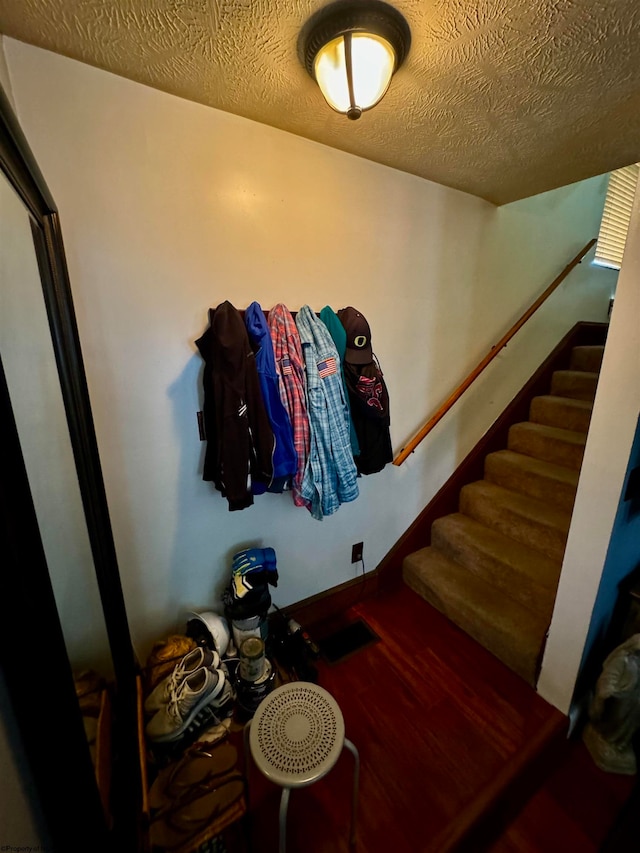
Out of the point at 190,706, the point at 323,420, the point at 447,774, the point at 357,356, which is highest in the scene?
the point at 357,356

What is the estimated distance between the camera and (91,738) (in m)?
0.88

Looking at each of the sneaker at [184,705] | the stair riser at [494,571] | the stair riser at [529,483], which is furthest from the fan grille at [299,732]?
the stair riser at [529,483]

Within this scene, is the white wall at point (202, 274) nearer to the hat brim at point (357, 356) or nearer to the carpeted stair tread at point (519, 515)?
the hat brim at point (357, 356)

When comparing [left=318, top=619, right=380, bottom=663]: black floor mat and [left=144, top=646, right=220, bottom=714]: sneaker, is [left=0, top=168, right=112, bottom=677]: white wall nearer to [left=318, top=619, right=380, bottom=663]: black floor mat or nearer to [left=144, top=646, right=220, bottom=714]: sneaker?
[left=144, top=646, right=220, bottom=714]: sneaker

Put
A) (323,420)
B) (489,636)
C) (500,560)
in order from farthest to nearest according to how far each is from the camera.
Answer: (500,560), (489,636), (323,420)

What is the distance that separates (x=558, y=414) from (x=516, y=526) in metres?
0.86

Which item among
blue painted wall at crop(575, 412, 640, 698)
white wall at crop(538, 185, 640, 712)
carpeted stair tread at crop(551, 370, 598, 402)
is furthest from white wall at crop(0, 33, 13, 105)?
carpeted stair tread at crop(551, 370, 598, 402)

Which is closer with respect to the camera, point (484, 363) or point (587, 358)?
point (484, 363)

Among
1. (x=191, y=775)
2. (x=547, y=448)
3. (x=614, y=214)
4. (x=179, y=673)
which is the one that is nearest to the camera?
(x=191, y=775)

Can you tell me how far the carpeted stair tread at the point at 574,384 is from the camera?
222 centimetres

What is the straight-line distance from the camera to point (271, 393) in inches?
48.3

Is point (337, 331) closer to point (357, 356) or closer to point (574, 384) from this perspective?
point (357, 356)

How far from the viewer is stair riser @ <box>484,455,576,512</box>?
1.82 metres

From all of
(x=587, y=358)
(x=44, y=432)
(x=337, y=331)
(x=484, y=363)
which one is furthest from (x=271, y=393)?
(x=587, y=358)
